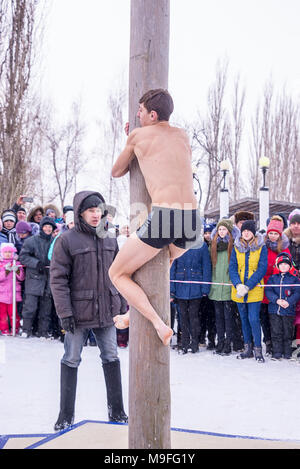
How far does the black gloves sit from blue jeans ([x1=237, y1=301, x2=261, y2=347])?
3.50m

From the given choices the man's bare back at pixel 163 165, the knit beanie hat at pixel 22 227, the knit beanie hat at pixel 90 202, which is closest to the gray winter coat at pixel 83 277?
the knit beanie hat at pixel 90 202

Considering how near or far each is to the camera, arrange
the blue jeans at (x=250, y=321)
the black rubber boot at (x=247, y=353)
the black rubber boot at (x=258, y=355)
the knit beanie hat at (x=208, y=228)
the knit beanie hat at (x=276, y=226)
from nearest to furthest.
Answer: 1. the black rubber boot at (x=258, y=355)
2. the blue jeans at (x=250, y=321)
3. the black rubber boot at (x=247, y=353)
4. the knit beanie hat at (x=276, y=226)
5. the knit beanie hat at (x=208, y=228)

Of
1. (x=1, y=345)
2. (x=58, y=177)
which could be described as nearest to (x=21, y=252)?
(x=1, y=345)

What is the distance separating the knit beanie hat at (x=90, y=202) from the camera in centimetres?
425

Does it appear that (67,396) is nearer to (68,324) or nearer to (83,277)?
(68,324)

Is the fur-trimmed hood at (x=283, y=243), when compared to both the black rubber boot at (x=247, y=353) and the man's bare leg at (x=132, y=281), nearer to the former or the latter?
the black rubber boot at (x=247, y=353)

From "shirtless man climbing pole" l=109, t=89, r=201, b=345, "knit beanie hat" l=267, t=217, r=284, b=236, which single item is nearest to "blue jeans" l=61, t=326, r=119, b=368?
"shirtless man climbing pole" l=109, t=89, r=201, b=345

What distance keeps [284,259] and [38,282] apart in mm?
4002

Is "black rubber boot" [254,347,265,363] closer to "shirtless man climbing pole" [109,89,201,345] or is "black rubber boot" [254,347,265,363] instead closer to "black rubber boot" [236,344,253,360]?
"black rubber boot" [236,344,253,360]

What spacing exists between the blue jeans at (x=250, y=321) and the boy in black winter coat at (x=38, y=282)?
A: 10.6 feet

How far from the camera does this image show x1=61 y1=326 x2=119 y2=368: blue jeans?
407cm

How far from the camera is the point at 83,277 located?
13.8 feet

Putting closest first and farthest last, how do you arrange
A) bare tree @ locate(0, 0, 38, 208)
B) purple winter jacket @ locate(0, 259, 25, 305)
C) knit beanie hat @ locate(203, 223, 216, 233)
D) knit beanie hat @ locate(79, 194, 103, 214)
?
knit beanie hat @ locate(79, 194, 103, 214) < knit beanie hat @ locate(203, 223, 216, 233) < purple winter jacket @ locate(0, 259, 25, 305) < bare tree @ locate(0, 0, 38, 208)

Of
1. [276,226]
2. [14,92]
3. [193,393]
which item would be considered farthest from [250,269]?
[14,92]
